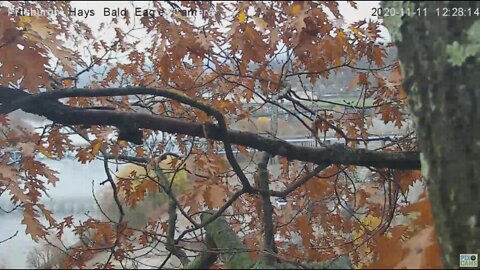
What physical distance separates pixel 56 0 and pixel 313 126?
68.7 inches

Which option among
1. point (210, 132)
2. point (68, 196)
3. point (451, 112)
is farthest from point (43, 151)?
point (451, 112)

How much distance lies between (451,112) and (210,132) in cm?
67

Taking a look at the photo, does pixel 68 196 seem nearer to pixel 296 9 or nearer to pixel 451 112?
pixel 296 9

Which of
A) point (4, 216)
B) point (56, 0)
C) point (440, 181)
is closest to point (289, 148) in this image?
point (440, 181)

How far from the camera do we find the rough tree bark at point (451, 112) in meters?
0.74

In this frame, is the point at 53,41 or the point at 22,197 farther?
the point at 22,197

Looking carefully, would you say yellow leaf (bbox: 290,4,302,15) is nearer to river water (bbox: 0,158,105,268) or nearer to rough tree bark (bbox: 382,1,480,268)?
rough tree bark (bbox: 382,1,480,268)

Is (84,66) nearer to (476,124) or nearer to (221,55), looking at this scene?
(221,55)

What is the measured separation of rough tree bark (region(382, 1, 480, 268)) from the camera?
736 mm

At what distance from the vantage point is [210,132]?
1.28 metres

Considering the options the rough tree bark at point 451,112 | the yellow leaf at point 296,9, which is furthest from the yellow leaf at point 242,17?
the rough tree bark at point 451,112

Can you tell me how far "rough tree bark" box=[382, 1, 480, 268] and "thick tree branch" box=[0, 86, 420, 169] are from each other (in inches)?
17.8

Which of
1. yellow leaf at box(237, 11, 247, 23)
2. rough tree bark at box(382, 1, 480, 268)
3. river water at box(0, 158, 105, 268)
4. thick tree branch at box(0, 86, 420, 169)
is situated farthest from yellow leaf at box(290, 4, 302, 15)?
river water at box(0, 158, 105, 268)

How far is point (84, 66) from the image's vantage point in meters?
2.25
